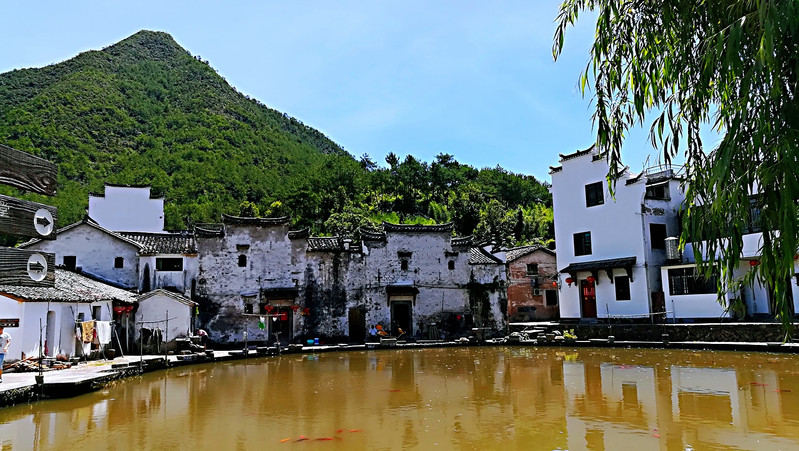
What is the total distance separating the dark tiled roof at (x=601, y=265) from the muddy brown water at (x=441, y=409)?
7189mm

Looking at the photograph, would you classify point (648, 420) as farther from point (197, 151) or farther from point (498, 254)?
point (197, 151)

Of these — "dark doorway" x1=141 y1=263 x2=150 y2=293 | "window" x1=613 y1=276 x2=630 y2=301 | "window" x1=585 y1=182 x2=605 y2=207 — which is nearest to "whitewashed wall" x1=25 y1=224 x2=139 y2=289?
"dark doorway" x1=141 y1=263 x2=150 y2=293

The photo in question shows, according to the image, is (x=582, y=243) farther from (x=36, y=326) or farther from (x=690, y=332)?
(x=36, y=326)

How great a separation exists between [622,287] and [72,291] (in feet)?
69.2

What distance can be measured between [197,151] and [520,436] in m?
54.6

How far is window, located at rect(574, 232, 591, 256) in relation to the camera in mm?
26250

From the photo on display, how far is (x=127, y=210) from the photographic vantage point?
34.3 meters

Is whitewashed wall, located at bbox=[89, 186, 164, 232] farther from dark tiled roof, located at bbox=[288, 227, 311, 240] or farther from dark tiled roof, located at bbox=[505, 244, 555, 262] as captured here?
dark tiled roof, located at bbox=[505, 244, 555, 262]

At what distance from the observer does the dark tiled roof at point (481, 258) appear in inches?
1111

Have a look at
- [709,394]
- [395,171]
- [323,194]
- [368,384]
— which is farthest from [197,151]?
[709,394]

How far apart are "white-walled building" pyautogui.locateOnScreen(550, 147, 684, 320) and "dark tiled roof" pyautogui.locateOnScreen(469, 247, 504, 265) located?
3.11 meters

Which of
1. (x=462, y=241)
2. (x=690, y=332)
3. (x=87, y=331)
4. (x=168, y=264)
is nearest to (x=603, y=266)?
(x=690, y=332)

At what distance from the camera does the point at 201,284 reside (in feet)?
81.7

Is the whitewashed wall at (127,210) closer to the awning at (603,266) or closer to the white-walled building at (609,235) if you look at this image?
the white-walled building at (609,235)
